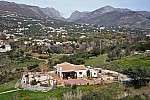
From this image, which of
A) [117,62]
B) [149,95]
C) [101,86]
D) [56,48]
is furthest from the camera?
[56,48]

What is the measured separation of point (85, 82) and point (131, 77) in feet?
19.3

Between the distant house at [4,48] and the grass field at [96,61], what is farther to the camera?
the distant house at [4,48]

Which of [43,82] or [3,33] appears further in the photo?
[3,33]

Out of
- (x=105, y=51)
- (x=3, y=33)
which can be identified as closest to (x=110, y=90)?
(x=105, y=51)

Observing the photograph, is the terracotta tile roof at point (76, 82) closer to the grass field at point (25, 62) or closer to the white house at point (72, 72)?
the white house at point (72, 72)

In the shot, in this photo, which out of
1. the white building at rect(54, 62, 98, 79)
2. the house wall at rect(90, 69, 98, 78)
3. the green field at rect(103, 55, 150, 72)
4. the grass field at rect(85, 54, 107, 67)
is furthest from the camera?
the grass field at rect(85, 54, 107, 67)

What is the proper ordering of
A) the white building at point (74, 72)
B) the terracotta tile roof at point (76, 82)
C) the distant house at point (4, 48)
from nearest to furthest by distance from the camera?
the terracotta tile roof at point (76, 82)
the white building at point (74, 72)
the distant house at point (4, 48)

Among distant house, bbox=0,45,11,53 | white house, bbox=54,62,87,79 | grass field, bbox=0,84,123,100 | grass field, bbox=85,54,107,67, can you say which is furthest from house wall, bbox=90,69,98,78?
distant house, bbox=0,45,11,53

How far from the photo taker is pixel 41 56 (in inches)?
3263

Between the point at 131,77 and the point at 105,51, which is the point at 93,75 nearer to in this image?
the point at 131,77

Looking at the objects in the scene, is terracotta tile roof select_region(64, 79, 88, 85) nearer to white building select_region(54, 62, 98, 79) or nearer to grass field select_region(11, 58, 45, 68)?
white building select_region(54, 62, 98, 79)

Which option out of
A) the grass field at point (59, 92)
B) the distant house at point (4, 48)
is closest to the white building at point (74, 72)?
the grass field at point (59, 92)

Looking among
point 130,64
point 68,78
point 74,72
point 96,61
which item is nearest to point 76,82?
point 68,78

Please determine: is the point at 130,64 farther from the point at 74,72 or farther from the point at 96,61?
the point at 96,61
